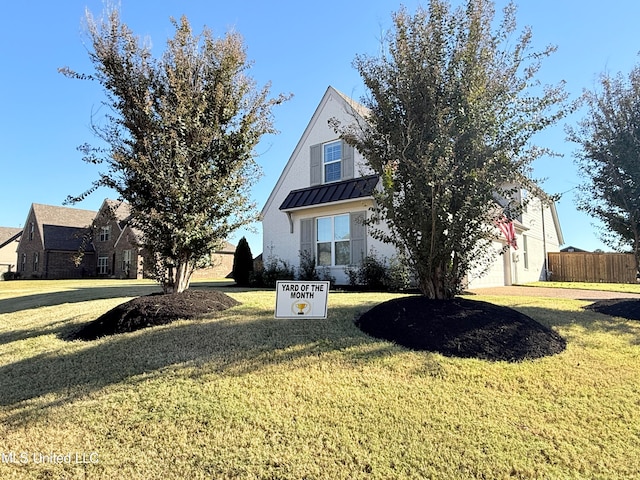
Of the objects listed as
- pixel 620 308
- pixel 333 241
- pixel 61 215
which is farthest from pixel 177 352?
pixel 61 215

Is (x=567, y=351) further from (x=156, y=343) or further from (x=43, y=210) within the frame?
(x=43, y=210)

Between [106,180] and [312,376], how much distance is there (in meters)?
5.83

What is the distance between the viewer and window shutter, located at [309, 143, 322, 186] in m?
15.3

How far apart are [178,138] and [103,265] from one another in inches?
1289

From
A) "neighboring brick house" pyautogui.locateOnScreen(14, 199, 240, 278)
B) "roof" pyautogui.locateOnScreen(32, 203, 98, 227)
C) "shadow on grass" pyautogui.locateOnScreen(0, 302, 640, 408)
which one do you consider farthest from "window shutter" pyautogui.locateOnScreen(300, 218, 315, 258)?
"roof" pyautogui.locateOnScreen(32, 203, 98, 227)

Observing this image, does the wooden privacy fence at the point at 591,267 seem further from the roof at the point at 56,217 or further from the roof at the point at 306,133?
the roof at the point at 56,217

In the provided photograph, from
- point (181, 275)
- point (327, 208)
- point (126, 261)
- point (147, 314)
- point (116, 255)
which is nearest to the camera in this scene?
point (147, 314)

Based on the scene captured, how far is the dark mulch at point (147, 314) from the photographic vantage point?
597 centimetres

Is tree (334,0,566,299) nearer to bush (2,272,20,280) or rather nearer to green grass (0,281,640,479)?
green grass (0,281,640,479)

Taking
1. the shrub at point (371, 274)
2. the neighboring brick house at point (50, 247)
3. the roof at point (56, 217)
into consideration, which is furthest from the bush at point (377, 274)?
the roof at point (56, 217)

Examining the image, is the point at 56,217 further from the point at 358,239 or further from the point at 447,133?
the point at 447,133

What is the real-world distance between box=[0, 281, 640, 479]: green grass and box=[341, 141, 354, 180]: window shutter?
9659mm

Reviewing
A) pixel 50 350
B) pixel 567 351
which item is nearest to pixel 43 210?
pixel 50 350

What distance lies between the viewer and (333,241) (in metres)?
14.4
